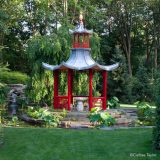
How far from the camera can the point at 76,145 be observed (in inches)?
374

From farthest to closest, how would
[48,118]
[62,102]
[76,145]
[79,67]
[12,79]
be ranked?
[12,79] < [62,102] < [79,67] < [48,118] < [76,145]

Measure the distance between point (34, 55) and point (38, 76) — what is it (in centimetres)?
128

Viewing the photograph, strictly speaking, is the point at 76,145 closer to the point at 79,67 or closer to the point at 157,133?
the point at 157,133

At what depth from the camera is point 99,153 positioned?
28.9 feet

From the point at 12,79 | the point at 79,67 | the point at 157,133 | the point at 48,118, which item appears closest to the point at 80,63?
the point at 79,67

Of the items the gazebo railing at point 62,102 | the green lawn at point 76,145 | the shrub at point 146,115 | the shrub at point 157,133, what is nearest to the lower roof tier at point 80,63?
the gazebo railing at point 62,102

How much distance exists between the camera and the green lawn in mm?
8594

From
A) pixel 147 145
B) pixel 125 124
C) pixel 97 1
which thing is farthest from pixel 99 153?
pixel 97 1

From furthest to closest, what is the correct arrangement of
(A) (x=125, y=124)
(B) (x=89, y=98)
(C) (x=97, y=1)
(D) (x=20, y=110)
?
(C) (x=97, y=1) → (D) (x=20, y=110) → (B) (x=89, y=98) → (A) (x=125, y=124)

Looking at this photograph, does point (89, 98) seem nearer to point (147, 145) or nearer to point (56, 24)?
point (147, 145)

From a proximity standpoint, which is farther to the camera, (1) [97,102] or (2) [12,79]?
(2) [12,79]

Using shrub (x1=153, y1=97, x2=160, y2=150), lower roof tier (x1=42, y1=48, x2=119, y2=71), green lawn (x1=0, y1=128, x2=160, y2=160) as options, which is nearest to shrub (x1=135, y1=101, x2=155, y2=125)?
lower roof tier (x1=42, y1=48, x2=119, y2=71)

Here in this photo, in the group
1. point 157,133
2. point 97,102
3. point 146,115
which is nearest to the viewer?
point 157,133

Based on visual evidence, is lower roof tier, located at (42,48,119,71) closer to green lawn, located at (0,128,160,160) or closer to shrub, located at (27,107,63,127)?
shrub, located at (27,107,63,127)
